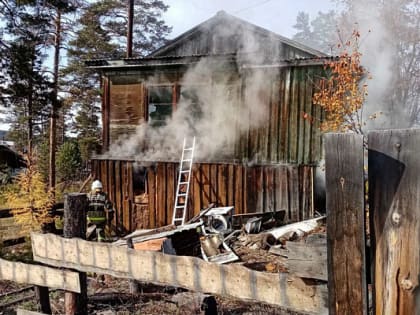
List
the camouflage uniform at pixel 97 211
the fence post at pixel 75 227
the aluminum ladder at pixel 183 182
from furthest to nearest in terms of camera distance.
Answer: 1. the aluminum ladder at pixel 183 182
2. the camouflage uniform at pixel 97 211
3. the fence post at pixel 75 227

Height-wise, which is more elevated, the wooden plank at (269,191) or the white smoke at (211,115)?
the white smoke at (211,115)

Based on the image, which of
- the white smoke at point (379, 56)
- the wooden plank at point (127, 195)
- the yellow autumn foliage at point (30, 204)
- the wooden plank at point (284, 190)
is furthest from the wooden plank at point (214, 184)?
the white smoke at point (379, 56)

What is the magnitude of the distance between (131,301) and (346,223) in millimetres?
Result: 5285

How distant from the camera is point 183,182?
38.8 feet

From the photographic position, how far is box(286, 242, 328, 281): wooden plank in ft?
6.13

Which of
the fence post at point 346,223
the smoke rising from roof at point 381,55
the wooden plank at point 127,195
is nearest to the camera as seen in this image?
the fence post at point 346,223

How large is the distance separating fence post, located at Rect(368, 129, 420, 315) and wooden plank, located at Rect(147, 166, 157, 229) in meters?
11.0

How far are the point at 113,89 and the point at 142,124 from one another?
1739mm

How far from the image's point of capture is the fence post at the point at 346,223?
164 cm

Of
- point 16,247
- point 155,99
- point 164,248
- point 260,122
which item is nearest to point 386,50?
point 260,122

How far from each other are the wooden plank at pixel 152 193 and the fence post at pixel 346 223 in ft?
35.5

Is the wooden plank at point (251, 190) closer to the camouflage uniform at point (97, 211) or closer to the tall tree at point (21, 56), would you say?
the camouflage uniform at point (97, 211)

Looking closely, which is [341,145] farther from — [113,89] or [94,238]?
[113,89]

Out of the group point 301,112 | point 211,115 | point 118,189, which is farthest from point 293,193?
point 118,189
